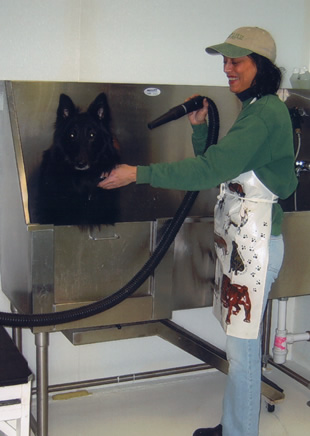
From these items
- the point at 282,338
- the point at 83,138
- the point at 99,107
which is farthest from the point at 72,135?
the point at 282,338

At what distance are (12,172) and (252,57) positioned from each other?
903mm

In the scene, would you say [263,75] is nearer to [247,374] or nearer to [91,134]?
[91,134]

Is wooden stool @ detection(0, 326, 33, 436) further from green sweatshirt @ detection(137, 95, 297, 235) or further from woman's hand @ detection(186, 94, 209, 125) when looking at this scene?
woman's hand @ detection(186, 94, 209, 125)

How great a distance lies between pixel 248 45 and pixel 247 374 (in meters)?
1.02

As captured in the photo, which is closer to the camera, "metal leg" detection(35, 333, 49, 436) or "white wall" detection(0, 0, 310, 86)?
"metal leg" detection(35, 333, 49, 436)

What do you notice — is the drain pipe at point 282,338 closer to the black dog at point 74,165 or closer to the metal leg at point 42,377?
the black dog at point 74,165

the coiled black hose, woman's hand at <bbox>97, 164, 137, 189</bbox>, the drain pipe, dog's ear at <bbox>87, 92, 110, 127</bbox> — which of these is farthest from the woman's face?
the drain pipe

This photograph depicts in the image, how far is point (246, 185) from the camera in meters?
1.63

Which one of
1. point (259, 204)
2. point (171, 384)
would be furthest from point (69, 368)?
point (259, 204)

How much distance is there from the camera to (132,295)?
1755 millimetres

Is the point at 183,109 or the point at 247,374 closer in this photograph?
the point at 247,374

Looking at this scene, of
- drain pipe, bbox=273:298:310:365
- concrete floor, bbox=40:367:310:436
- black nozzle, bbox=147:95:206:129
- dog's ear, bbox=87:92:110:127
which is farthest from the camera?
drain pipe, bbox=273:298:310:365

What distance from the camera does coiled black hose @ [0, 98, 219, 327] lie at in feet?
5.12

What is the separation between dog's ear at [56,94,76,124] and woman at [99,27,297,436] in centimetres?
43
